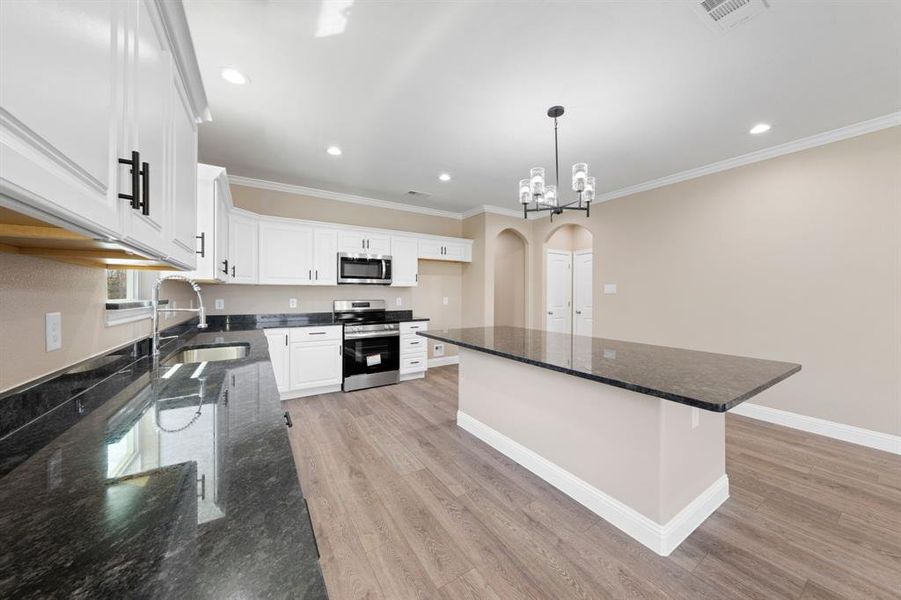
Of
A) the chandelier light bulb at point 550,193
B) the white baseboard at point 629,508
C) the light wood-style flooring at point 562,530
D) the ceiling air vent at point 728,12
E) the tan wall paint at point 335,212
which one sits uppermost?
the ceiling air vent at point 728,12

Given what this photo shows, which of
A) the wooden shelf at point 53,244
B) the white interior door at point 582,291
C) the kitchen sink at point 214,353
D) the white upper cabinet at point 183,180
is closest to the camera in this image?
the wooden shelf at point 53,244

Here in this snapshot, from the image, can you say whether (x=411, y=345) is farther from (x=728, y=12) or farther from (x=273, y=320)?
(x=728, y=12)

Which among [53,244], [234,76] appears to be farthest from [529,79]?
[53,244]

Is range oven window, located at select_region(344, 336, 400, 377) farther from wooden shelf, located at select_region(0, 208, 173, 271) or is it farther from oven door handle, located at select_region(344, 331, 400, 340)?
wooden shelf, located at select_region(0, 208, 173, 271)

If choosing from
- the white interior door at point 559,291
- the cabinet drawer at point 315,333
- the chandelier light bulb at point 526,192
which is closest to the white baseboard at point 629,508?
the chandelier light bulb at point 526,192

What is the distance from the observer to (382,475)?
2287 mm

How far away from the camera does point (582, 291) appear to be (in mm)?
6262

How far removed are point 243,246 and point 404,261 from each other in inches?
78.6

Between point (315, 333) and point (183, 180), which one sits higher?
point (183, 180)

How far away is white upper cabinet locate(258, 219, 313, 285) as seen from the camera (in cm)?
383

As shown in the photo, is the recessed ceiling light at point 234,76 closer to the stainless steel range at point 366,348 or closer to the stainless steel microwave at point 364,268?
the stainless steel microwave at point 364,268

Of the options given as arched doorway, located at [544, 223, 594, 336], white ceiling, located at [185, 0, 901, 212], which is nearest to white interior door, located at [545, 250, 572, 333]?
arched doorway, located at [544, 223, 594, 336]

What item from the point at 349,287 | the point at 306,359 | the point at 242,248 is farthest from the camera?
the point at 349,287

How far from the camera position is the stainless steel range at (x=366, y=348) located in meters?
4.12
